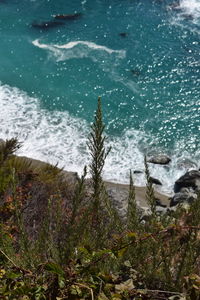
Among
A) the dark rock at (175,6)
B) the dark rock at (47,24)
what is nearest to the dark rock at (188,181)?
the dark rock at (47,24)

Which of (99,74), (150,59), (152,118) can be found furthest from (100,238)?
(150,59)

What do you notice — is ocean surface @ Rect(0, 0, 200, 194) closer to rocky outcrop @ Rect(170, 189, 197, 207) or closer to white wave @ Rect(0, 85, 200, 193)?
white wave @ Rect(0, 85, 200, 193)

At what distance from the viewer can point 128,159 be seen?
11.4m

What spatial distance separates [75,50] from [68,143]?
214 inches

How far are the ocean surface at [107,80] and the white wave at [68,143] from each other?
3 centimetres

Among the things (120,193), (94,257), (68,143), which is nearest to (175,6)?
(68,143)

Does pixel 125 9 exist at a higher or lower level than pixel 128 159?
higher

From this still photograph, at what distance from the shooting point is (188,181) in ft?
34.3

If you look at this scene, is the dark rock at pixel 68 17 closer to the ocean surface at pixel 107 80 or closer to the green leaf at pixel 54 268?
the ocean surface at pixel 107 80

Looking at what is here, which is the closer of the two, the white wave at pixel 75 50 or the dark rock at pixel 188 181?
the dark rock at pixel 188 181

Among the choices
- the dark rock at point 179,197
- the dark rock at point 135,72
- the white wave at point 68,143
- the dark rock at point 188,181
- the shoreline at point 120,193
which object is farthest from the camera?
the dark rock at point 135,72

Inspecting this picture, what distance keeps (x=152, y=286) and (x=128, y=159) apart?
936cm

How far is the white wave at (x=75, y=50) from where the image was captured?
15.4 m

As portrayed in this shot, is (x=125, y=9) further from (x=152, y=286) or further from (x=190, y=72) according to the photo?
(x=152, y=286)
